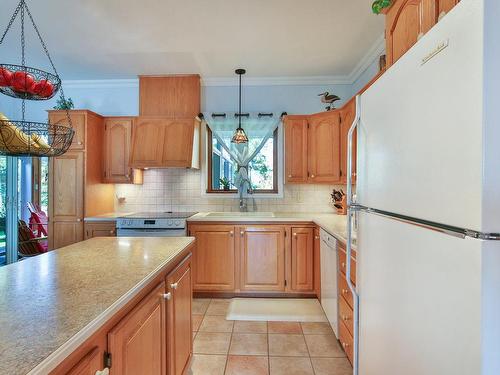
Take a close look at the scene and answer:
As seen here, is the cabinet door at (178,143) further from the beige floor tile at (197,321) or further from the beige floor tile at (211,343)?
the beige floor tile at (211,343)

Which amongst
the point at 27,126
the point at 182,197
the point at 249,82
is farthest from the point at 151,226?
the point at 249,82

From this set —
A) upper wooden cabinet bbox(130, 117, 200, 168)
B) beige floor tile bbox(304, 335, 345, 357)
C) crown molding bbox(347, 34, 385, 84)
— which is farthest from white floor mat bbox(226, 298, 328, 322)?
crown molding bbox(347, 34, 385, 84)

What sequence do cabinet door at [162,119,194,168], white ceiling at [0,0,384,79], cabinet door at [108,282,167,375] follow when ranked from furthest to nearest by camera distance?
cabinet door at [162,119,194,168] → white ceiling at [0,0,384,79] → cabinet door at [108,282,167,375]

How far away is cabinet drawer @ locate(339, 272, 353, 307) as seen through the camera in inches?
75.9

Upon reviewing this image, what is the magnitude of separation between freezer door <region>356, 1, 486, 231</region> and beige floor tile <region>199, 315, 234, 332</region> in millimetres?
1995

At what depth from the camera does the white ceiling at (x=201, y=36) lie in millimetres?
2301

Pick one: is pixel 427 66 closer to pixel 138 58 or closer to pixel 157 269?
pixel 157 269

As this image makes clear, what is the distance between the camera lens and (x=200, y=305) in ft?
10.1

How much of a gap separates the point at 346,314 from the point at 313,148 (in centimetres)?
192

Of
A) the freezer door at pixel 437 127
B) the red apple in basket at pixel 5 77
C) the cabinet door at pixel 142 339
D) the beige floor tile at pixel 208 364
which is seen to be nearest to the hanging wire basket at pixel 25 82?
the red apple in basket at pixel 5 77

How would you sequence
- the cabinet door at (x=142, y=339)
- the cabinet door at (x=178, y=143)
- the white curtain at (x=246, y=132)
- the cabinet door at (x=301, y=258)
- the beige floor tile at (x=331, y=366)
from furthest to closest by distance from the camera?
the white curtain at (x=246, y=132)
the cabinet door at (x=178, y=143)
the cabinet door at (x=301, y=258)
the beige floor tile at (x=331, y=366)
the cabinet door at (x=142, y=339)

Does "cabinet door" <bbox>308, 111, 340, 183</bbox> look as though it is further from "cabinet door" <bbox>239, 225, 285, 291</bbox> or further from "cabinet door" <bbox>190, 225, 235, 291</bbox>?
"cabinet door" <bbox>190, 225, 235, 291</bbox>

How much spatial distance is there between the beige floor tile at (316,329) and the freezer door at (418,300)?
3.98 ft

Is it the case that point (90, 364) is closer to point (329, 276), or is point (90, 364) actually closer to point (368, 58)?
point (329, 276)
